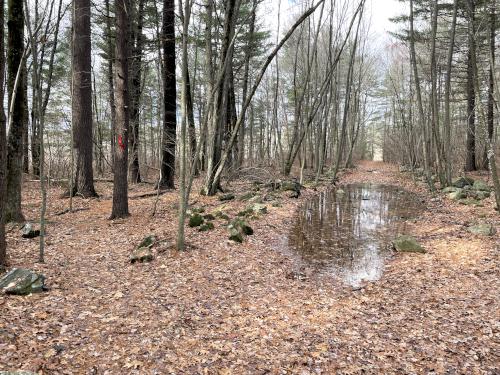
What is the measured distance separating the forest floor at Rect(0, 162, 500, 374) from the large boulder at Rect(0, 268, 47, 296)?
17 centimetres

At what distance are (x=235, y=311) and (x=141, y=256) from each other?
7.86 ft

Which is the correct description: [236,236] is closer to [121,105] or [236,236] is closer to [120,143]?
[120,143]

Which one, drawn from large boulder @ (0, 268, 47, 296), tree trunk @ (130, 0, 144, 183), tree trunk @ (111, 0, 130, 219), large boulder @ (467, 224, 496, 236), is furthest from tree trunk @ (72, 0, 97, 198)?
large boulder @ (467, 224, 496, 236)

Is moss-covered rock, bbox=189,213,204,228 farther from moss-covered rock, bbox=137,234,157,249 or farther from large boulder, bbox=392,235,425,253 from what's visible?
large boulder, bbox=392,235,425,253

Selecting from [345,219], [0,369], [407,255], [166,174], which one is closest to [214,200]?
[166,174]

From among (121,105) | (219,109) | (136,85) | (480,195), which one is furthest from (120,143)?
(480,195)

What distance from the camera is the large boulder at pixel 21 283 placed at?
465 cm

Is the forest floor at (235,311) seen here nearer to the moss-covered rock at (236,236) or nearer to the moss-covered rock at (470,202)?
the moss-covered rock at (236,236)

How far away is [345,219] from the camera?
12125mm

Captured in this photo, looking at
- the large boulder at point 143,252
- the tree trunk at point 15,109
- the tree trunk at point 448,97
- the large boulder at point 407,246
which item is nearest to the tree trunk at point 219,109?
the large boulder at point 143,252

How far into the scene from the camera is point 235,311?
5121mm

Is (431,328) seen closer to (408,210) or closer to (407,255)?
(407,255)

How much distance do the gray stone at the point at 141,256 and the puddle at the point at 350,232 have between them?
3.33 meters

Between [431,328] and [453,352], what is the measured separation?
59cm
